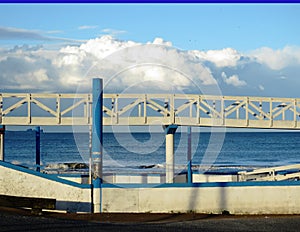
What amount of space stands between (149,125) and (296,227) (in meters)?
12.9

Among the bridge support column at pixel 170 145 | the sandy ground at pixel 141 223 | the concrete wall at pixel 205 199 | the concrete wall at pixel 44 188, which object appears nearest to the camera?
the sandy ground at pixel 141 223

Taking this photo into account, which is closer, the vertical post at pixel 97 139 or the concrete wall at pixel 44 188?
the vertical post at pixel 97 139

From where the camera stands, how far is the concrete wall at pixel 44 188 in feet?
53.4

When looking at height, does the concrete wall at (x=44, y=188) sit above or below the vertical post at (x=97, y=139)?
below

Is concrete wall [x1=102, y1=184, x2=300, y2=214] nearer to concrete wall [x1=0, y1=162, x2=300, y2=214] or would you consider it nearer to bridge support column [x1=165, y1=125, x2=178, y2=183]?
concrete wall [x1=0, y1=162, x2=300, y2=214]

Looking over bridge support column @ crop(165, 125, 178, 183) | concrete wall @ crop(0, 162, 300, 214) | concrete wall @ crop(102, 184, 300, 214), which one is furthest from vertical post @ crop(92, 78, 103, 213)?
bridge support column @ crop(165, 125, 178, 183)

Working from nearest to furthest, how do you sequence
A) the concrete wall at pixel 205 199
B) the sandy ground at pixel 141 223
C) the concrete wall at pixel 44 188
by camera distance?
the sandy ground at pixel 141 223
the concrete wall at pixel 205 199
the concrete wall at pixel 44 188

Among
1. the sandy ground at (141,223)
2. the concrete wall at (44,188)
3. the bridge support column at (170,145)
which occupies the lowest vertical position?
the sandy ground at (141,223)

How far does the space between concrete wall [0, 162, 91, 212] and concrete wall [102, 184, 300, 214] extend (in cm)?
62

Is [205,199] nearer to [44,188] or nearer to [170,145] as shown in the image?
[44,188]

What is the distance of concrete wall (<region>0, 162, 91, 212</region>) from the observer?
640 inches

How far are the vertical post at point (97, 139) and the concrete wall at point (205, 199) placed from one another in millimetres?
171

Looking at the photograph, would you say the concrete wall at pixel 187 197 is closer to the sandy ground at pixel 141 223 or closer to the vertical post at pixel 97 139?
the vertical post at pixel 97 139

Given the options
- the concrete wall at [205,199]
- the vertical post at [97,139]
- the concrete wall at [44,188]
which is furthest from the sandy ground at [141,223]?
the concrete wall at [44,188]
